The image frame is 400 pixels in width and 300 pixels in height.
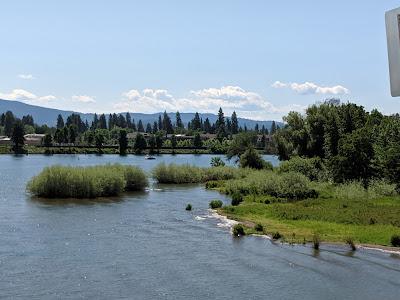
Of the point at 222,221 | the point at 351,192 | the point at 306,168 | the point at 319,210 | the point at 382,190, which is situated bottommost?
the point at 222,221

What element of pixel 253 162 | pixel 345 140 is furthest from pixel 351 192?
pixel 253 162

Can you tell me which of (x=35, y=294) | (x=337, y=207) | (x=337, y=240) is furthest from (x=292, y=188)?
(x=35, y=294)

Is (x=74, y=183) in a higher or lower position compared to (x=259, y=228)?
higher

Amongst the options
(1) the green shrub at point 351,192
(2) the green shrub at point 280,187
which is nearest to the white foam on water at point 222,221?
(2) the green shrub at point 280,187

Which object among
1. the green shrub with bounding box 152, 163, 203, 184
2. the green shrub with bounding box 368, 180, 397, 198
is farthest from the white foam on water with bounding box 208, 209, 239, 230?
the green shrub with bounding box 152, 163, 203, 184

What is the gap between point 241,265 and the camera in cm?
3294

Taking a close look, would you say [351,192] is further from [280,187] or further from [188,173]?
[188,173]

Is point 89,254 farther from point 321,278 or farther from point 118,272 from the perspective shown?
point 321,278

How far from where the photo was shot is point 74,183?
228 feet

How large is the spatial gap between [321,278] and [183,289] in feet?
27.9

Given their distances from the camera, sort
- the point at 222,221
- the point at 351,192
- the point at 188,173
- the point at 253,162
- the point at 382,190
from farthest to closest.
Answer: the point at 253,162 < the point at 188,173 < the point at 382,190 < the point at 351,192 < the point at 222,221

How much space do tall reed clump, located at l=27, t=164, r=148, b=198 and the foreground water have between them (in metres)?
17.7

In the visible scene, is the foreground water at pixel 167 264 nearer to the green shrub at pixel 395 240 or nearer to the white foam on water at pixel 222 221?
the white foam on water at pixel 222 221

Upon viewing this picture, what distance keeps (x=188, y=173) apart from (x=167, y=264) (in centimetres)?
6609
